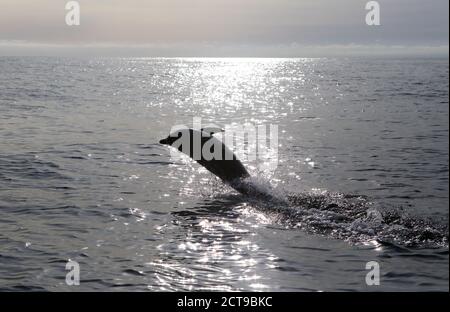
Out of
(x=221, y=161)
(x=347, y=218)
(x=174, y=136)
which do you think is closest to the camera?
(x=347, y=218)

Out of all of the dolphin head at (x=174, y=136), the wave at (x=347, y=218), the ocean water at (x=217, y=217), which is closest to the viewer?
the ocean water at (x=217, y=217)

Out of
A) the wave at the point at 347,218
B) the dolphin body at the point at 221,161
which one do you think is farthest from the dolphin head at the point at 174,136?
the wave at the point at 347,218

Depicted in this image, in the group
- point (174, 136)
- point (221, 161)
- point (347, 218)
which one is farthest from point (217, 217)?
point (174, 136)

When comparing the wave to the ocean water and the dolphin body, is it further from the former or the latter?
the dolphin body

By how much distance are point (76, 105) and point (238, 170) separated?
36965 millimetres

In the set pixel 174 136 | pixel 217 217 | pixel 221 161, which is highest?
pixel 174 136

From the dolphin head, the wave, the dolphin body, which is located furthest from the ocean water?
the dolphin head

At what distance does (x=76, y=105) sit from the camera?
173 feet

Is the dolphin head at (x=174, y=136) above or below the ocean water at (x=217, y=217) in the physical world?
above

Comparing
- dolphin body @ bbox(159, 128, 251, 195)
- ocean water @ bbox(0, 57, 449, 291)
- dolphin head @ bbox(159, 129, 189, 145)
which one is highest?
dolphin head @ bbox(159, 129, 189, 145)

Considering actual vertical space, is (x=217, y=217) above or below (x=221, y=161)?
below

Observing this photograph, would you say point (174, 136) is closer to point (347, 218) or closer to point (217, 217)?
point (217, 217)

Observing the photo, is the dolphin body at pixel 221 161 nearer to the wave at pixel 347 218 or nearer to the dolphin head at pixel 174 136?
the dolphin head at pixel 174 136
